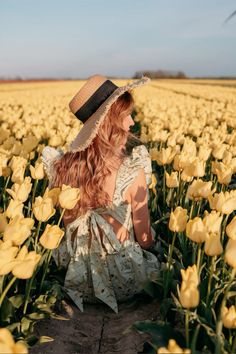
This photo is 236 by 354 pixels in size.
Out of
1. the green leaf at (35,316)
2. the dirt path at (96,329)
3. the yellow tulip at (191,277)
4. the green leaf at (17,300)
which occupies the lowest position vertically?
the dirt path at (96,329)

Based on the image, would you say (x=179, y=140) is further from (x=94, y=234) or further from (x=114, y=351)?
(x=114, y=351)

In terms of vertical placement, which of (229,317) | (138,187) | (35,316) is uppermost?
(138,187)

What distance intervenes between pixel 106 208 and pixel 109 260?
345mm

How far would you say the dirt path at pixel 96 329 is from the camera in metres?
2.95

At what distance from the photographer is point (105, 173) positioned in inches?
134

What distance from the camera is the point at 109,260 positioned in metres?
3.45

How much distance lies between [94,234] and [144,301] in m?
0.56

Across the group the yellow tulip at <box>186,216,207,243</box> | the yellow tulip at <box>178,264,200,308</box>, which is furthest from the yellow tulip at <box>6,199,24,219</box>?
the yellow tulip at <box>178,264,200,308</box>

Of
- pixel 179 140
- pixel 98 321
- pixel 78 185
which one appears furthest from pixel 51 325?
pixel 179 140

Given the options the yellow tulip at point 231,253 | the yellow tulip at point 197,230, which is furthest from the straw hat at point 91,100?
the yellow tulip at point 231,253

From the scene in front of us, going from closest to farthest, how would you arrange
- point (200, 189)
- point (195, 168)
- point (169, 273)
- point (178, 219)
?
point (178, 219)
point (169, 273)
point (200, 189)
point (195, 168)

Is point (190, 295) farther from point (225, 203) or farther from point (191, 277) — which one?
point (225, 203)

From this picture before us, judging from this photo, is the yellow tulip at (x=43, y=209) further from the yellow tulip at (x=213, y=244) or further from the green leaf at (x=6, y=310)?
the yellow tulip at (x=213, y=244)

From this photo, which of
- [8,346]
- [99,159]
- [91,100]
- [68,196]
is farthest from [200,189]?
[8,346]
